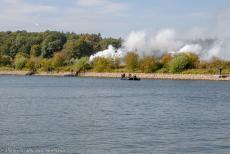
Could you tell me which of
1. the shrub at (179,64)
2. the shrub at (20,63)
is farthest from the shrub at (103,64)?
the shrub at (20,63)

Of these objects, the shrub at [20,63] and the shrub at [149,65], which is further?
the shrub at [20,63]

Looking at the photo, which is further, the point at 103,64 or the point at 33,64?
the point at 33,64

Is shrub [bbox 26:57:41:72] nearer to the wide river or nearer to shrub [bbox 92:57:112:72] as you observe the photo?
shrub [bbox 92:57:112:72]

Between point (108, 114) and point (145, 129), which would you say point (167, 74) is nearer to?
point (108, 114)

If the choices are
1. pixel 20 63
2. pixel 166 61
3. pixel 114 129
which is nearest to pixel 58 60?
pixel 20 63

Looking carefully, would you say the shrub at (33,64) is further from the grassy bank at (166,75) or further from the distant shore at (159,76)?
the grassy bank at (166,75)

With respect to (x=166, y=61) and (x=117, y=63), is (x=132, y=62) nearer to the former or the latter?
(x=166, y=61)

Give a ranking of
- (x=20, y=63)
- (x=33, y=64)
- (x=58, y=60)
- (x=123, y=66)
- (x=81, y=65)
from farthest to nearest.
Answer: (x=20, y=63), (x=33, y=64), (x=58, y=60), (x=81, y=65), (x=123, y=66)

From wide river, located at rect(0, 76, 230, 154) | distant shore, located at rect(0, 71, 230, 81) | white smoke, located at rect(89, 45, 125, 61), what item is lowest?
wide river, located at rect(0, 76, 230, 154)

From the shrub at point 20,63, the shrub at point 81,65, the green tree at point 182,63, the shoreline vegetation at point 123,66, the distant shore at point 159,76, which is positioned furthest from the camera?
the shrub at point 20,63

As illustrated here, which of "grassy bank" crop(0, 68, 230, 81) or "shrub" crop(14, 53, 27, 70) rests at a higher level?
"shrub" crop(14, 53, 27, 70)

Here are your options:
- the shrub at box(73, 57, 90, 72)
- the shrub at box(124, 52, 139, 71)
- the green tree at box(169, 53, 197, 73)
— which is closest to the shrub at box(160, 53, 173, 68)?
the green tree at box(169, 53, 197, 73)

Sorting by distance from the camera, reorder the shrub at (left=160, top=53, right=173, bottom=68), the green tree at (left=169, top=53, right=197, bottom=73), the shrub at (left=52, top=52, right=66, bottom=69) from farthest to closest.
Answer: the shrub at (left=52, top=52, right=66, bottom=69) < the shrub at (left=160, top=53, right=173, bottom=68) < the green tree at (left=169, top=53, right=197, bottom=73)

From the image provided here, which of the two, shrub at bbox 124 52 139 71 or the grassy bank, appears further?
shrub at bbox 124 52 139 71
